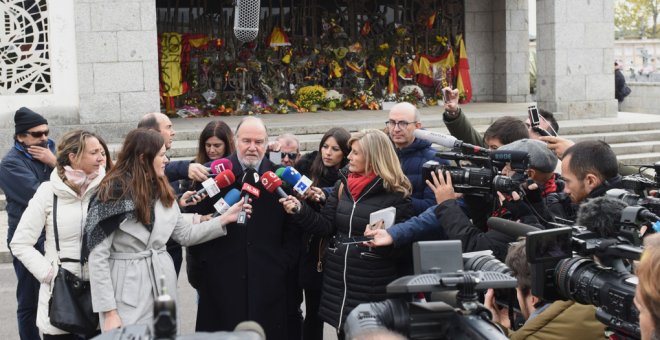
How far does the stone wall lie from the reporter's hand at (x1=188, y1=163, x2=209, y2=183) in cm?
2168

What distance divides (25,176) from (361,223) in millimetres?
2636

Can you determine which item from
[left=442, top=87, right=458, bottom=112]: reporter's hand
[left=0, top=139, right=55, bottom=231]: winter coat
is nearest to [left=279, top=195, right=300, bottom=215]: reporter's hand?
[left=442, top=87, right=458, bottom=112]: reporter's hand

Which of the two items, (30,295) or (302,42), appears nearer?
(30,295)

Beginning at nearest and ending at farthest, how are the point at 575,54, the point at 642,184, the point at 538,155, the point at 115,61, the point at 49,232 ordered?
the point at 642,184
the point at 538,155
the point at 49,232
the point at 115,61
the point at 575,54

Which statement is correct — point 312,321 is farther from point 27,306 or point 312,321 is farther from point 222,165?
point 27,306

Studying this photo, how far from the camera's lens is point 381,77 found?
820 inches

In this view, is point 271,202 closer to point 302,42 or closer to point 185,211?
point 185,211

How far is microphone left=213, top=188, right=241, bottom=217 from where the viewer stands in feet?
20.0

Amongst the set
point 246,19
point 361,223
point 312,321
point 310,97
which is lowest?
point 312,321

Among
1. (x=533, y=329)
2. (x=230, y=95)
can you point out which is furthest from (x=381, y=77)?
(x=533, y=329)

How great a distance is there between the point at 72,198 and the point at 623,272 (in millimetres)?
3460

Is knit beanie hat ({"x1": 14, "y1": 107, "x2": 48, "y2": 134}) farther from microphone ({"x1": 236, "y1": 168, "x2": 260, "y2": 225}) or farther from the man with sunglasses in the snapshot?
microphone ({"x1": 236, "y1": 168, "x2": 260, "y2": 225})

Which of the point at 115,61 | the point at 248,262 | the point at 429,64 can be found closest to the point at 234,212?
the point at 248,262

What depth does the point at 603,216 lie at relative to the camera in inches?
173
